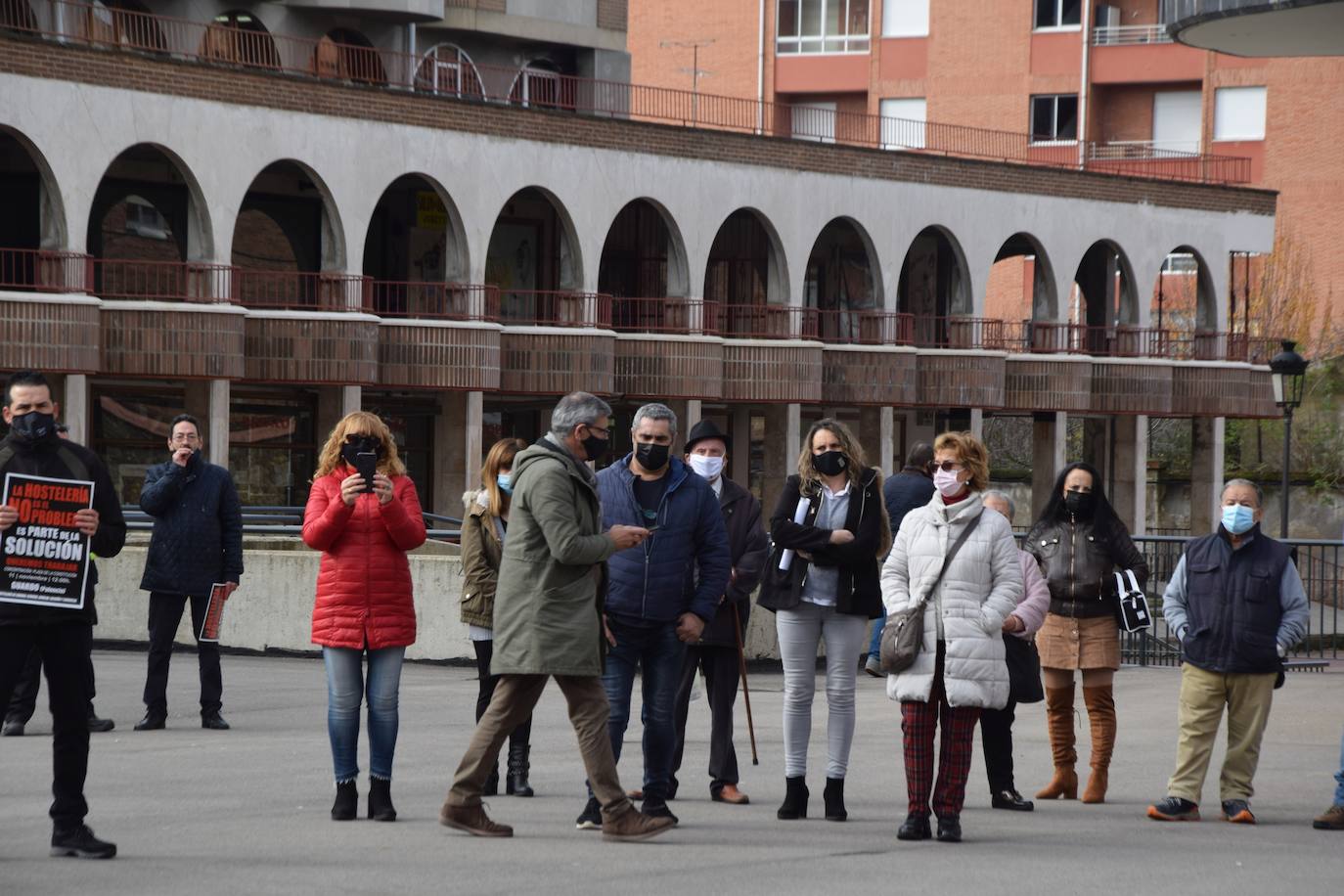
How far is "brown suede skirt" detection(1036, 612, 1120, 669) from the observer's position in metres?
12.2

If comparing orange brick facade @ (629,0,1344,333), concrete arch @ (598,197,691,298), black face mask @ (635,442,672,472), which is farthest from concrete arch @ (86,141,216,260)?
orange brick facade @ (629,0,1344,333)

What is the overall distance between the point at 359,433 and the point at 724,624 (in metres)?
2.58

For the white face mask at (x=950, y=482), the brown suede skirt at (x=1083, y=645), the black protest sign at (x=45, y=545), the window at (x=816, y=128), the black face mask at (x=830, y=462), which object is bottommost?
the brown suede skirt at (x=1083, y=645)

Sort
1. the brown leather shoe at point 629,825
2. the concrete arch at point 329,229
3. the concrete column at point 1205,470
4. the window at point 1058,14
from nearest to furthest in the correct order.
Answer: the brown leather shoe at point 629,825 < the concrete arch at point 329,229 < the concrete column at point 1205,470 < the window at point 1058,14

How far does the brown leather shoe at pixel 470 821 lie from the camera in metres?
9.91

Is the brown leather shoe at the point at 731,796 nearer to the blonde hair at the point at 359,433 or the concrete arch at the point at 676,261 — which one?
the blonde hair at the point at 359,433

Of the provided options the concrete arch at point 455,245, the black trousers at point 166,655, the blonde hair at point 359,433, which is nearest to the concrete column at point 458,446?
the concrete arch at point 455,245

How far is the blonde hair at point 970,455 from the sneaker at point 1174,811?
220cm

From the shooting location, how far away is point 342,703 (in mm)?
10398

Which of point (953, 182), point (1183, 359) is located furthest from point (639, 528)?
point (1183, 359)

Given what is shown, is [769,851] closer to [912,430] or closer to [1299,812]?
[1299,812]

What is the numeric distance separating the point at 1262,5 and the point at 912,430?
115 feet

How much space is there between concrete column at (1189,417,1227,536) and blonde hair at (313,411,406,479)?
4525 cm

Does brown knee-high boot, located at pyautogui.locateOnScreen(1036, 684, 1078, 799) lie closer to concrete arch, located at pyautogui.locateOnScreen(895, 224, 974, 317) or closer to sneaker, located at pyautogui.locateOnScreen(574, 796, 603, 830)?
sneaker, located at pyautogui.locateOnScreen(574, 796, 603, 830)
